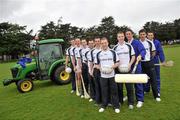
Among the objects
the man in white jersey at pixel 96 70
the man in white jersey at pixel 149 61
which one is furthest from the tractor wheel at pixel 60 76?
the man in white jersey at pixel 149 61

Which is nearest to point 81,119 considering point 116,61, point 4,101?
point 116,61

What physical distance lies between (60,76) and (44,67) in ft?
2.55

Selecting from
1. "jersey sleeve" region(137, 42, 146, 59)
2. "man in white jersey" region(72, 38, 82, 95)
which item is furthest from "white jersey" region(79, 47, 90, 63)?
"jersey sleeve" region(137, 42, 146, 59)

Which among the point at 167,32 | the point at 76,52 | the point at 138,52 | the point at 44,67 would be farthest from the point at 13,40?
the point at 138,52

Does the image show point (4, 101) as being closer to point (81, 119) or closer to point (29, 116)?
point (29, 116)

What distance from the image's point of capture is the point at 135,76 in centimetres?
678

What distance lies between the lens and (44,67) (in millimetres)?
12250

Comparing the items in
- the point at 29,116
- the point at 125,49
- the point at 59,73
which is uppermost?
the point at 125,49

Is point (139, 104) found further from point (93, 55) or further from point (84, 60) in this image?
point (84, 60)

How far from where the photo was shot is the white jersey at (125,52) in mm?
6949

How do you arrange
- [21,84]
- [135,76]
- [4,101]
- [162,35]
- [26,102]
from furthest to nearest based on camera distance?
[162,35], [21,84], [4,101], [26,102], [135,76]

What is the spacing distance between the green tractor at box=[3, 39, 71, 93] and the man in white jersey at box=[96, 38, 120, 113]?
522 cm

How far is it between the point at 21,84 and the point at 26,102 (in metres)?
2.13

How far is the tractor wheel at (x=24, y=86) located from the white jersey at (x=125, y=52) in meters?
5.63
